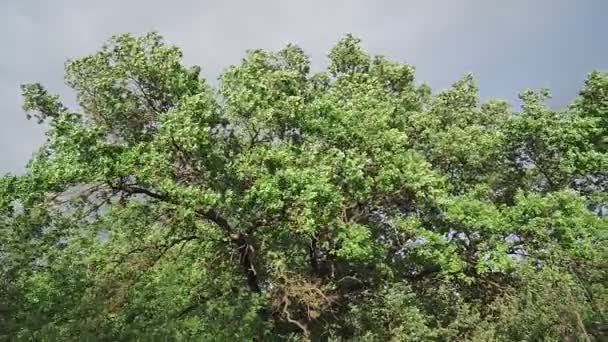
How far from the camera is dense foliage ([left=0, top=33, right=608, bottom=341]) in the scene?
72.3 ft

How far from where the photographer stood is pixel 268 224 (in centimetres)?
2384

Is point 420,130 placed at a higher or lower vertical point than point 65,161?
higher

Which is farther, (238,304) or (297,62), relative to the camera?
(297,62)

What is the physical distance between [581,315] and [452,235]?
20.0 feet

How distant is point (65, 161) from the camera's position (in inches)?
831

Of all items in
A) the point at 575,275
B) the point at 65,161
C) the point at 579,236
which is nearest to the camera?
the point at 65,161

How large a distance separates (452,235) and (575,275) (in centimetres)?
521

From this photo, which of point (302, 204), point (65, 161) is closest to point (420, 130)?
point (302, 204)

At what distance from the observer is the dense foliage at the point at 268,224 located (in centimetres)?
2205

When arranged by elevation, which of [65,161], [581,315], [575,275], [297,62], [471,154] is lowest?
[581,315]

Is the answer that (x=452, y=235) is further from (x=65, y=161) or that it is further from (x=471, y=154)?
(x=65, y=161)

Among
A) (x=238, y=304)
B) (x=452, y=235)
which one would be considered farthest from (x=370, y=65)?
(x=238, y=304)

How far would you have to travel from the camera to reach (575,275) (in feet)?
75.8

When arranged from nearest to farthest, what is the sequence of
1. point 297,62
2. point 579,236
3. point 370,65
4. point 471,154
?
point 579,236 → point 471,154 → point 297,62 → point 370,65
